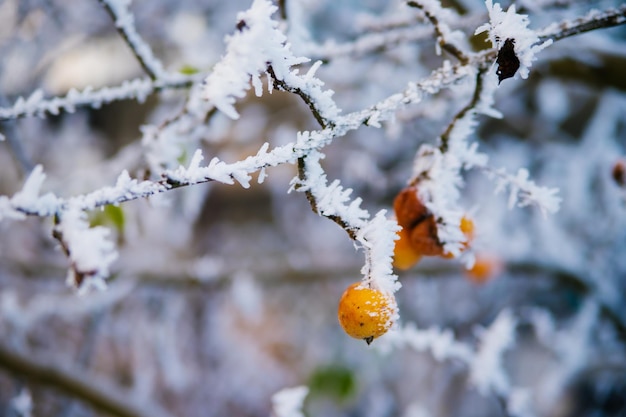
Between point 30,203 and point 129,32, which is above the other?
point 129,32

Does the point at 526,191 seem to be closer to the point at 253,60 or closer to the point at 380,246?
the point at 380,246

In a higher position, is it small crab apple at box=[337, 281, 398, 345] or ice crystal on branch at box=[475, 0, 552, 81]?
ice crystal on branch at box=[475, 0, 552, 81]

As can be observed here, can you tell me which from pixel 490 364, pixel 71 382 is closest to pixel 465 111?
pixel 490 364

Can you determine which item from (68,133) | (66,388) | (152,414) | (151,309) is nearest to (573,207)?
(152,414)

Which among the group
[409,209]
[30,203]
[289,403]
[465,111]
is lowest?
[289,403]

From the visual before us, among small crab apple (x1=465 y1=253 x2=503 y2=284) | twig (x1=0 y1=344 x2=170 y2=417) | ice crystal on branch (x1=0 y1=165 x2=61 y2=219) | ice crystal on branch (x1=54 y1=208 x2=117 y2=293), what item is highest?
small crab apple (x1=465 y1=253 x2=503 y2=284)

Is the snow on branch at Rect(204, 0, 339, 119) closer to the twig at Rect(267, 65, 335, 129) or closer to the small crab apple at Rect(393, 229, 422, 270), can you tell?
the twig at Rect(267, 65, 335, 129)

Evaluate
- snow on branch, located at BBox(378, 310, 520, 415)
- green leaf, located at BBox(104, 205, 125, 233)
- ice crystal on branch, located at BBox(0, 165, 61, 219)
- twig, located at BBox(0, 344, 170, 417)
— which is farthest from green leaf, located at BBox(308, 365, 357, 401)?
ice crystal on branch, located at BBox(0, 165, 61, 219)
